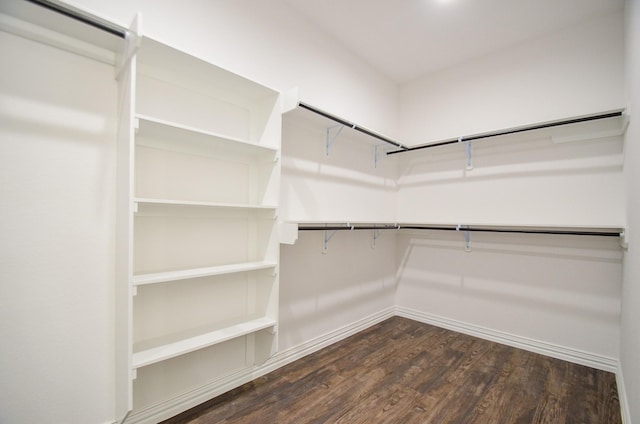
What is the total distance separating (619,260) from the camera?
7.46ft

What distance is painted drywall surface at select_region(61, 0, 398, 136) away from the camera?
1636mm

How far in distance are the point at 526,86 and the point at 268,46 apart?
2347 millimetres

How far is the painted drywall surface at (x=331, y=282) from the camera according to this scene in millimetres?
2361

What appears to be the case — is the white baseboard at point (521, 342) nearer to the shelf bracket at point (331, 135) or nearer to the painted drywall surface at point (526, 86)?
the painted drywall surface at point (526, 86)

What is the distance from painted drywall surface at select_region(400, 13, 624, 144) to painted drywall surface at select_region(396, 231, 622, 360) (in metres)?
1.11

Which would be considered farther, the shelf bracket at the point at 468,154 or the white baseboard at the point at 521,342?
the shelf bracket at the point at 468,154

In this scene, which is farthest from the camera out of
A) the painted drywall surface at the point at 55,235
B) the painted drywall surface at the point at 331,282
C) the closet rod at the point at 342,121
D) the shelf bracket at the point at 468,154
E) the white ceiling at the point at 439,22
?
the shelf bracket at the point at 468,154

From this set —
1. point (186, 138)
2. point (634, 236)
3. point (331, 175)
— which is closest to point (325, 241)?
point (331, 175)

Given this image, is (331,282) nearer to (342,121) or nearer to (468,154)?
(342,121)

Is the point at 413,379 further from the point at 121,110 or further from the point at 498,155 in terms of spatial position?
the point at 121,110

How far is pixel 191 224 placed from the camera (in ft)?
5.81

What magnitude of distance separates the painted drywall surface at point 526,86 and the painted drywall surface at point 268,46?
0.56 metres

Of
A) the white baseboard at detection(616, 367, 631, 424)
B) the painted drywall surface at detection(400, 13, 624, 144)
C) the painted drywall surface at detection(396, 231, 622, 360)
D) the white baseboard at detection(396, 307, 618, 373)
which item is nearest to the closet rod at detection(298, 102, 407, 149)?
the painted drywall surface at detection(400, 13, 624, 144)

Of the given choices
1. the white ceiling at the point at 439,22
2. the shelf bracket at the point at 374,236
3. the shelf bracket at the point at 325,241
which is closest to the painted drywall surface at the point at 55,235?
the shelf bracket at the point at 325,241
